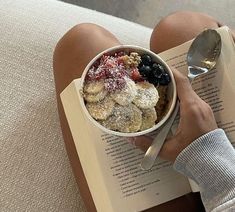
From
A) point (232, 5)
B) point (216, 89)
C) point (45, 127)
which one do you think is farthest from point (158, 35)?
point (232, 5)

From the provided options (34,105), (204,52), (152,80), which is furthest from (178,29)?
(34,105)

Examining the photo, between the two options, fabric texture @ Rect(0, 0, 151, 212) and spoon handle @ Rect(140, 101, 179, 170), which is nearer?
spoon handle @ Rect(140, 101, 179, 170)

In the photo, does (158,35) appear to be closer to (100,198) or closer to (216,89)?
(216,89)

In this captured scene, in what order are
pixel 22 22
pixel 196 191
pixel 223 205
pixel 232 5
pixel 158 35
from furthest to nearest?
pixel 232 5, pixel 22 22, pixel 158 35, pixel 196 191, pixel 223 205

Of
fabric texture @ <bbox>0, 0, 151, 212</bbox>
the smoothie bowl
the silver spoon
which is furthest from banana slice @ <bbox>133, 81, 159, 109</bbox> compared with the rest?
fabric texture @ <bbox>0, 0, 151, 212</bbox>

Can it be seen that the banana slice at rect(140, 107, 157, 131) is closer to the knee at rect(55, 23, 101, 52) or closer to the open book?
the open book

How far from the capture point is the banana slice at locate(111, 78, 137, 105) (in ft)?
1.92

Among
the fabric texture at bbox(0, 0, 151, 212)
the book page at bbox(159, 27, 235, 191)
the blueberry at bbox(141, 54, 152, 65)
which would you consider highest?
the blueberry at bbox(141, 54, 152, 65)

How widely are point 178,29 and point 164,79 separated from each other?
7.3 inches

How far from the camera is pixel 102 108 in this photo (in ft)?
1.95

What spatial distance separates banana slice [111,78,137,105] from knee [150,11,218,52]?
20 centimetres

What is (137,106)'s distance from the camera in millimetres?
596

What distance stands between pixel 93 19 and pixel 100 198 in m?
0.39

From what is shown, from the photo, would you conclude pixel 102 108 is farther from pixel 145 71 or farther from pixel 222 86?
pixel 222 86
